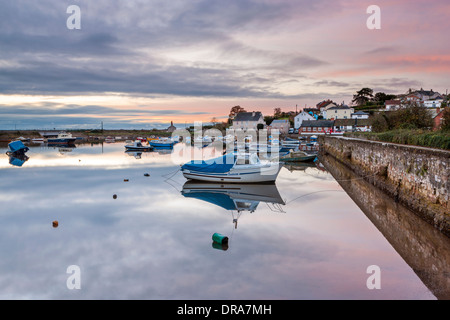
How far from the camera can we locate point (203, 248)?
9594mm

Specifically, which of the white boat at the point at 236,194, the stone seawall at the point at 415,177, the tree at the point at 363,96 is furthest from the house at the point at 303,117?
the white boat at the point at 236,194

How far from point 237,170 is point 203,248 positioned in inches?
381

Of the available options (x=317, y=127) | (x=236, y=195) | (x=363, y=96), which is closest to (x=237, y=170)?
(x=236, y=195)

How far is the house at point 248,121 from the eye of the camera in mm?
95000

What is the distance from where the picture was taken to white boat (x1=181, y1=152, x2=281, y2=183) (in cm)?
1897

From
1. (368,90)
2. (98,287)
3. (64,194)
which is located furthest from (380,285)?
(368,90)

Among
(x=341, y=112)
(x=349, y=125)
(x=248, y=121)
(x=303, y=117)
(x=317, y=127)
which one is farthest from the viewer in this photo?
(x=341, y=112)

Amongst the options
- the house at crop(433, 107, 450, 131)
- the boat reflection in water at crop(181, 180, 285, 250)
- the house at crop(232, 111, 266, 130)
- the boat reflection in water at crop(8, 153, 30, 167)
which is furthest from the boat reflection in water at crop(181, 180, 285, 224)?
the house at crop(232, 111, 266, 130)

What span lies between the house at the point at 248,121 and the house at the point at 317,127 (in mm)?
15574

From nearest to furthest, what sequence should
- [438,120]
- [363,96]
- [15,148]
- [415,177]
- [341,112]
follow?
[415,177] < [15,148] < [438,120] < [341,112] < [363,96]

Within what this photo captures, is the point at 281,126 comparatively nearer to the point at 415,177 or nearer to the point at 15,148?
the point at 15,148

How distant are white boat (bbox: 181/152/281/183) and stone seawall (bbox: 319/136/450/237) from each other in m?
5.93

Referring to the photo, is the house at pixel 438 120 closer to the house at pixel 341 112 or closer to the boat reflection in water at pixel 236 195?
the boat reflection in water at pixel 236 195
